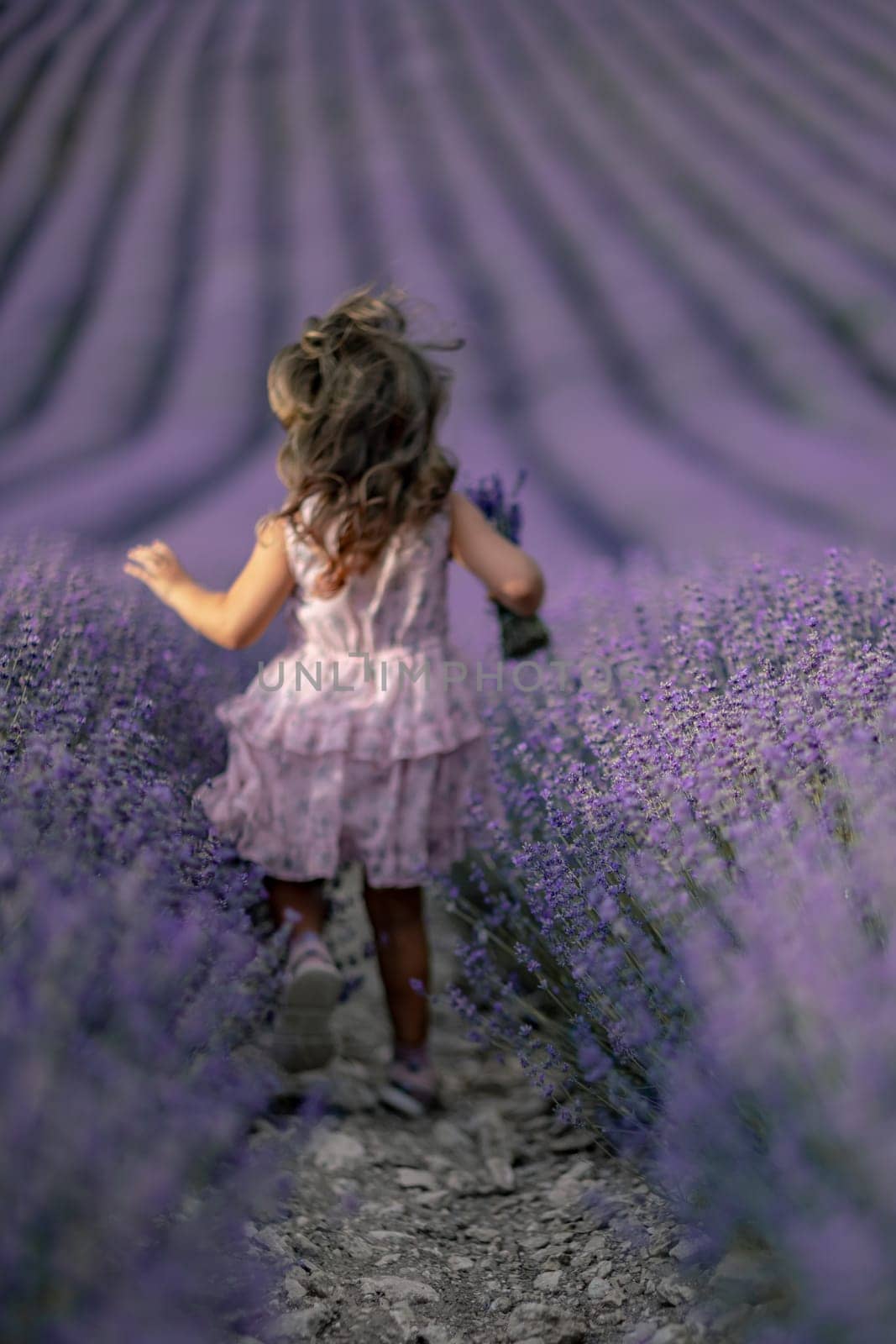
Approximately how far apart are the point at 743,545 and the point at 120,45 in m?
2.02

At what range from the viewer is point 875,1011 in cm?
72

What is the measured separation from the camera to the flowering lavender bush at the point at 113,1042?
67cm

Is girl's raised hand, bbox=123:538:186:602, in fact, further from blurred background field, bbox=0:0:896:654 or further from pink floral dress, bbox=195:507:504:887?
blurred background field, bbox=0:0:896:654

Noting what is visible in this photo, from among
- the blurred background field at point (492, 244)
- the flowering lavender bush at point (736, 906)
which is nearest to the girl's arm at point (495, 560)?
the flowering lavender bush at point (736, 906)

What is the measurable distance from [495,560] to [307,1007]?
768 mm

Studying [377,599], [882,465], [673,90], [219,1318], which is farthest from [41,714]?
[673,90]

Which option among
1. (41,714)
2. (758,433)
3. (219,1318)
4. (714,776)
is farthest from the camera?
(758,433)

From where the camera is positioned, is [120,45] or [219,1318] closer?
[219,1318]

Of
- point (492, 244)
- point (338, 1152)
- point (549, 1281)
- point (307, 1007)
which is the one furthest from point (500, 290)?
point (549, 1281)

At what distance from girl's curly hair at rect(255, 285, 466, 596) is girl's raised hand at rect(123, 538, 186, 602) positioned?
185 millimetres

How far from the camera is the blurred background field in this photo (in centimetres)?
264

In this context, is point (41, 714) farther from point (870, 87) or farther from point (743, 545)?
point (870, 87)

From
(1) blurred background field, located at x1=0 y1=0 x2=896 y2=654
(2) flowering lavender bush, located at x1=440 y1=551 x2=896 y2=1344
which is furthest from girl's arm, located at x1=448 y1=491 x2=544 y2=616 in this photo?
(1) blurred background field, located at x1=0 y1=0 x2=896 y2=654

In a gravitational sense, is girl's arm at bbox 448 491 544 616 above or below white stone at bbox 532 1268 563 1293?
above
